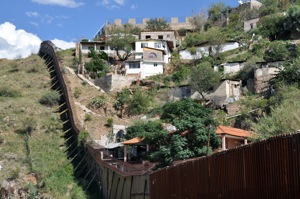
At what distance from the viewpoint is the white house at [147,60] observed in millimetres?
68375

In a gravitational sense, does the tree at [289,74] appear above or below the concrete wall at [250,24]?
below

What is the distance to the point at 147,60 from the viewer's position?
69500 mm

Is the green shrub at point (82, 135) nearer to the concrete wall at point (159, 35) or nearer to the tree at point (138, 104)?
the tree at point (138, 104)

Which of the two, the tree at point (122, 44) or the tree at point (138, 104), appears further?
the tree at point (122, 44)

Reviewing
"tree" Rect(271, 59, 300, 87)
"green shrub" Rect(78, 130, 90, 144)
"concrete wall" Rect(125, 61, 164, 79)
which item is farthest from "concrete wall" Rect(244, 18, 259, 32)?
"green shrub" Rect(78, 130, 90, 144)

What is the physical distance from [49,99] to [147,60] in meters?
17.7

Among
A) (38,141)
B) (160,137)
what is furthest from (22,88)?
(160,137)

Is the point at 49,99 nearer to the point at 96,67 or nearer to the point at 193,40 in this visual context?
the point at 96,67

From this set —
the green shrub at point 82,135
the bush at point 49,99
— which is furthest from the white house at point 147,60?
the green shrub at point 82,135

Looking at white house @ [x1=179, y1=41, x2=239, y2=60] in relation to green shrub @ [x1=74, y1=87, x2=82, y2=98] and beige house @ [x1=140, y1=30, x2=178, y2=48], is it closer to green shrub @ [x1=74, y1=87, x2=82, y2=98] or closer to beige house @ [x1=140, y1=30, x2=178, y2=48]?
beige house @ [x1=140, y1=30, x2=178, y2=48]

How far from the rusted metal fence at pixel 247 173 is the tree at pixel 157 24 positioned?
2888 inches

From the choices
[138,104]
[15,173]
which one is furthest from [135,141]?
[138,104]

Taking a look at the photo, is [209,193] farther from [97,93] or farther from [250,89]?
[97,93]

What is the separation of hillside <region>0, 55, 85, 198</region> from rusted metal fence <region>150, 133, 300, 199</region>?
18.3 metres
